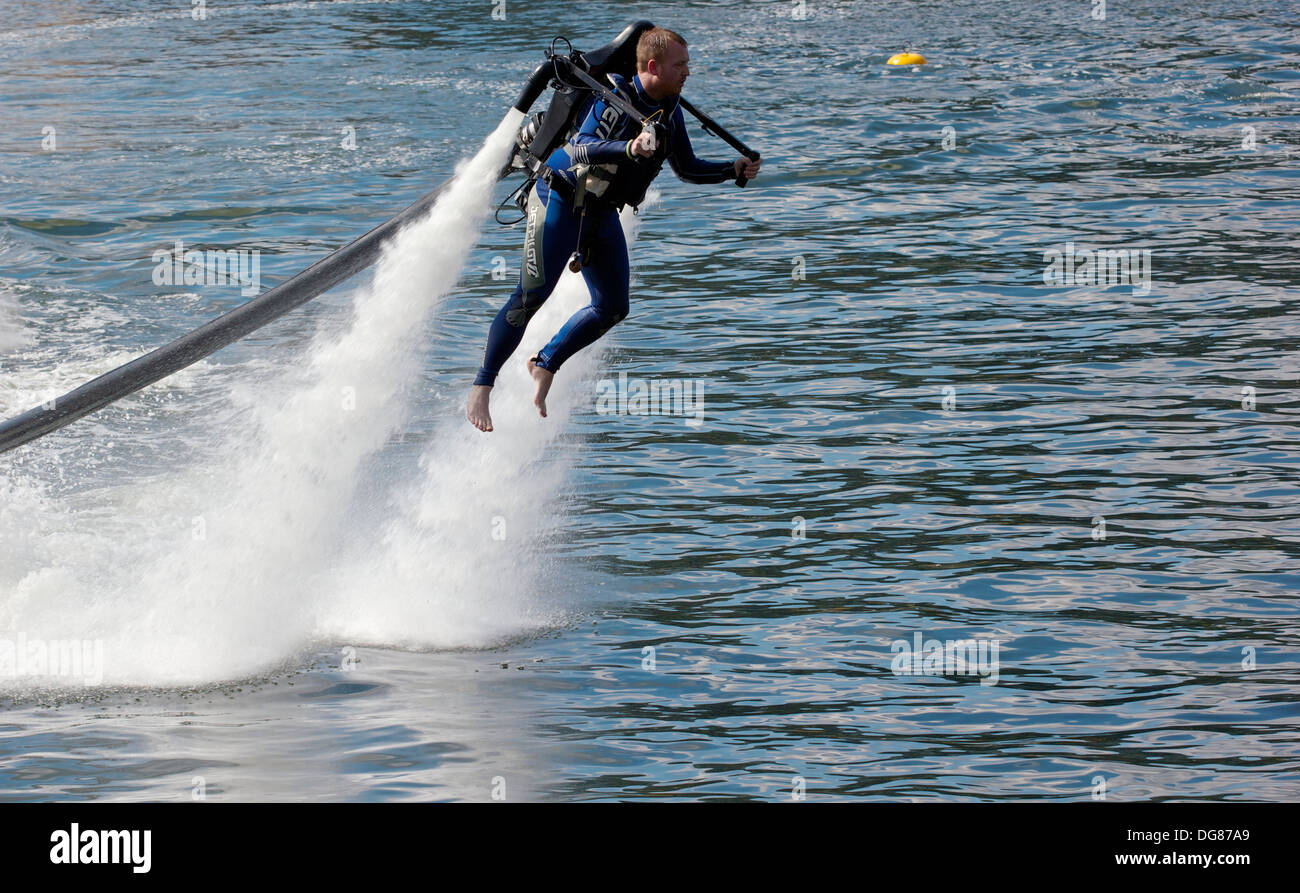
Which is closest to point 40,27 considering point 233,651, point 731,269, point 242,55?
point 242,55

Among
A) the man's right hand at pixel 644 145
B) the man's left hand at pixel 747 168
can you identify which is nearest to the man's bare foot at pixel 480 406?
the man's right hand at pixel 644 145

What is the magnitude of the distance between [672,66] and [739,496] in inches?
157

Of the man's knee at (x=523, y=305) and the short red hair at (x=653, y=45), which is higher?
the short red hair at (x=653, y=45)

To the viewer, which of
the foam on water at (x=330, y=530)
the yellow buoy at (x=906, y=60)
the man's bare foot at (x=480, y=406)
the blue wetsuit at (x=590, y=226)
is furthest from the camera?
the yellow buoy at (x=906, y=60)

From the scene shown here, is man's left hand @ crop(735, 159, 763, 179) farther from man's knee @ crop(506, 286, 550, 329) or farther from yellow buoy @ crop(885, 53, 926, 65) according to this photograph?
yellow buoy @ crop(885, 53, 926, 65)

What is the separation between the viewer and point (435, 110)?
28.0 m

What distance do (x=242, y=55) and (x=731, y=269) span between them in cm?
1893

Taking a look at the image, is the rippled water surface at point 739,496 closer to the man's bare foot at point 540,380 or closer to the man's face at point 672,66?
the man's bare foot at point 540,380

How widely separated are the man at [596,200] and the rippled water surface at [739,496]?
5.82 feet

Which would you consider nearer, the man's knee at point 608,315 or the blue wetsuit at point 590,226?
the blue wetsuit at point 590,226

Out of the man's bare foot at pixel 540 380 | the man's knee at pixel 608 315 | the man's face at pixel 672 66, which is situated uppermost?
the man's face at pixel 672 66

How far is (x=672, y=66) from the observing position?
9.65 metres

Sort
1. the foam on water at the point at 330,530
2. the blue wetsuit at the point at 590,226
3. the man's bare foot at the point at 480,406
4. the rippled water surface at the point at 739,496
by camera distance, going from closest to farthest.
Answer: the rippled water surface at the point at 739,496, the blue wetsuit at the point at 590,226, the man's bare foot at the point at 480,406, the foam on water at the point at 330,530

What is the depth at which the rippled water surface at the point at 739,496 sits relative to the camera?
8812 millimetres
